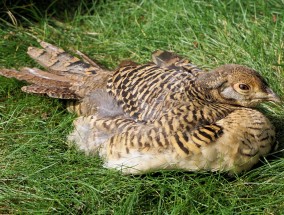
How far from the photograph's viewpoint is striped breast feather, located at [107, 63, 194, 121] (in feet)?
13.1

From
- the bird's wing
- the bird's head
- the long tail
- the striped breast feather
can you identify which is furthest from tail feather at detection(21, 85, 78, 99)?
the bird's head

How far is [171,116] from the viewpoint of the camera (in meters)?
3.87

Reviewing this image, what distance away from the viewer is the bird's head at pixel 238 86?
4000 millimetres

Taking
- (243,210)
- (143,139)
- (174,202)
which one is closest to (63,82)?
(143,139)

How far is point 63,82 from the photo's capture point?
4.73m

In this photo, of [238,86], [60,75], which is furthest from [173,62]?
[60,75]

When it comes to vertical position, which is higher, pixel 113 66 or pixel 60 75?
pixel 60 75

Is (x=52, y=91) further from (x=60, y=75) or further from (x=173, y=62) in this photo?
(x=173, y=62)

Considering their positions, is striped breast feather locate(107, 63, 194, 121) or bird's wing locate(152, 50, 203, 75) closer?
striped breast feather locate(107, 63, 194, 121)

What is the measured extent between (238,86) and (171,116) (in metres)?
0.49

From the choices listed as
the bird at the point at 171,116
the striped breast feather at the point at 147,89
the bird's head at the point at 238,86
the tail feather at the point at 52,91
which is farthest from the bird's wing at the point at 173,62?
the tail feather at the point at 52,91

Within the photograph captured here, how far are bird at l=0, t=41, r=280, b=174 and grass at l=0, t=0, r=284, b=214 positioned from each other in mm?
119

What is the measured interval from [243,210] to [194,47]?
202 centimetres

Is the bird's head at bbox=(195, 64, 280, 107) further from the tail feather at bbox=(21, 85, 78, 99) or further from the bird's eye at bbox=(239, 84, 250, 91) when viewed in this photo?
the tail feather at bbox=(21, 85, 78, 99)
